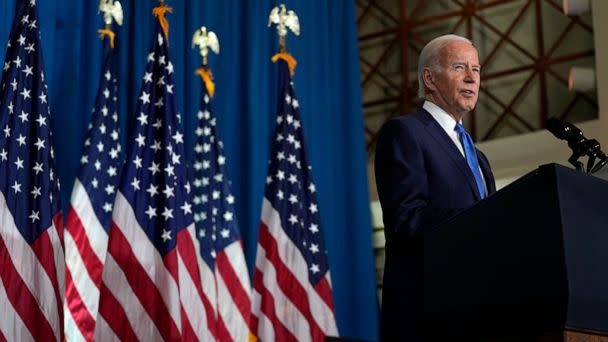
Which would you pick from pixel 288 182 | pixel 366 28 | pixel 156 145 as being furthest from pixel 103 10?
pixel 366 28

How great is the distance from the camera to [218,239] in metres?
6.14

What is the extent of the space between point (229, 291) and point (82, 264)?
44.8 inches

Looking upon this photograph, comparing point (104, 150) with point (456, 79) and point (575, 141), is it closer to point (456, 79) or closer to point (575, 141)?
point (456, 79)

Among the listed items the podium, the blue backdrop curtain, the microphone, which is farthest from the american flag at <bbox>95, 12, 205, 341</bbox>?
the podium

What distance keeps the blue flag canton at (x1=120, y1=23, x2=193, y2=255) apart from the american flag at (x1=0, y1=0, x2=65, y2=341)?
1.57 feet

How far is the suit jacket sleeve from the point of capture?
6.99 ft

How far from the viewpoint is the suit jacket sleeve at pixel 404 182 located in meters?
2.13

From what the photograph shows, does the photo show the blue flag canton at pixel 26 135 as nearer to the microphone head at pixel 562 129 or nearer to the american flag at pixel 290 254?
the american flag at pixel 290 254

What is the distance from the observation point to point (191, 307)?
5.24m

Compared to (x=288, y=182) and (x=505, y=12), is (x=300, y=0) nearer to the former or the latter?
(x=505, y=12)

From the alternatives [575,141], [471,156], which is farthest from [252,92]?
[575,141]

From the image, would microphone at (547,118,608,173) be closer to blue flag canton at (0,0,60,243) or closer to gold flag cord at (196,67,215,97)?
blue flag canton at (0,0,60,243)

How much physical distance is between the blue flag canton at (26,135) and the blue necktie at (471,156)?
2936 millimetres

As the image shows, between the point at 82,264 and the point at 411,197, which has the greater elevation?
the point at 411,197
